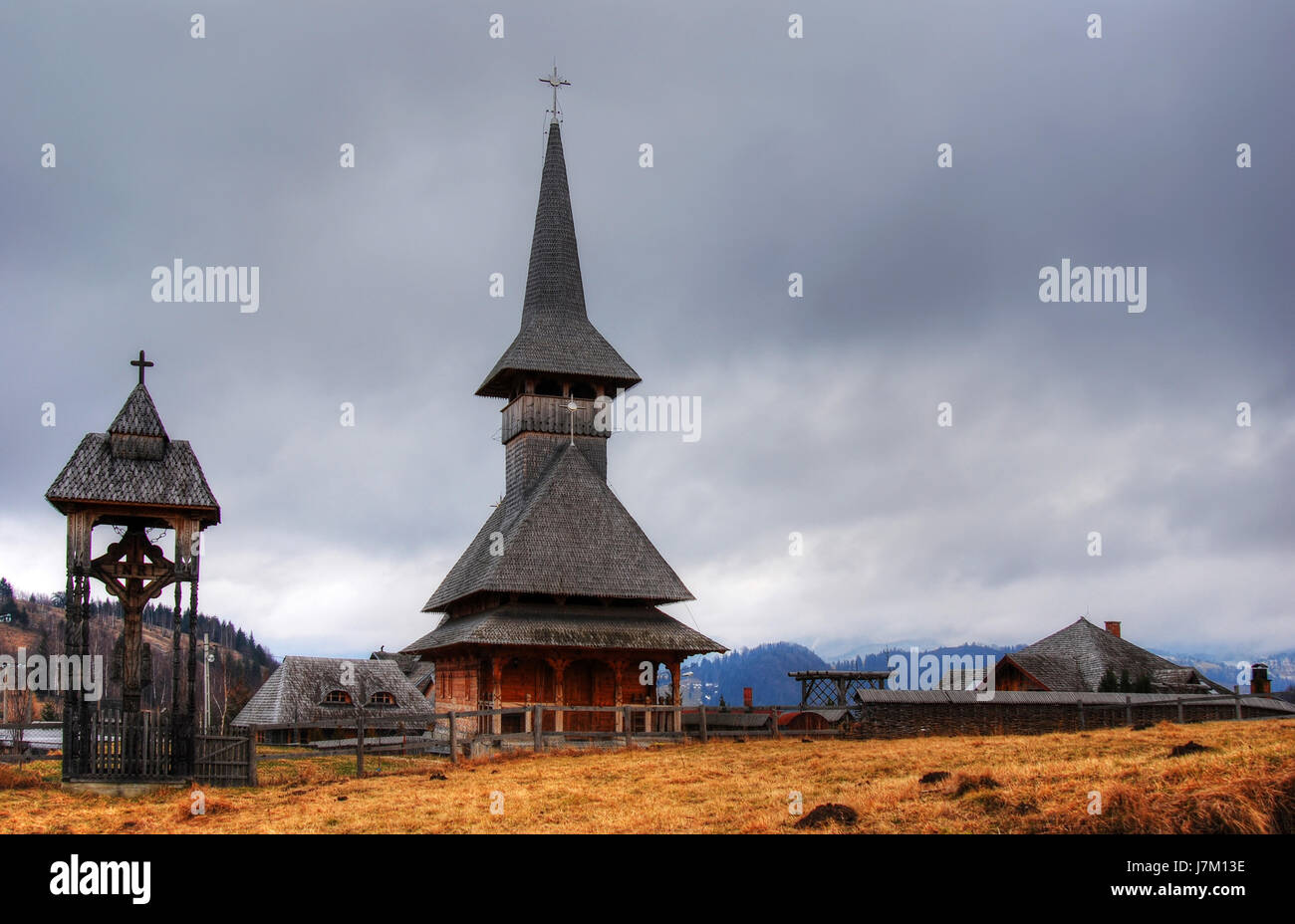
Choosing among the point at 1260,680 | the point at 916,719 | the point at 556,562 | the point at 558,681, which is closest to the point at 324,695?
the point at 556,562

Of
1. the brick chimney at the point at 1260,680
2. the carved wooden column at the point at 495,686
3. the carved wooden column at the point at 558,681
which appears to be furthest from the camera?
the brick chimney at the point at 1260,680

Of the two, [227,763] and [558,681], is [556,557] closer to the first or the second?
[558,681]

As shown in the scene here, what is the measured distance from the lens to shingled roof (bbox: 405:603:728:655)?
3459cm

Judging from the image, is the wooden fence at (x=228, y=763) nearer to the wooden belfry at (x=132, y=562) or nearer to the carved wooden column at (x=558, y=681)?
the wooden belfry at (x=132, y=562)

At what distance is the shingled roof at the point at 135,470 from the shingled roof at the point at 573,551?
483 inches

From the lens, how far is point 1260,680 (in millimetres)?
49188

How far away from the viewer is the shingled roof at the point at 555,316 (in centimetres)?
4231

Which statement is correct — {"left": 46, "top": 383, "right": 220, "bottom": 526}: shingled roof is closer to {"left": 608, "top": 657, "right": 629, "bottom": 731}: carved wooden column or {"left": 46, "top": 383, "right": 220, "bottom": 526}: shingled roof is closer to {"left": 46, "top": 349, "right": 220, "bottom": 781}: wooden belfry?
{"left": 46, "top": 349, "right": 220, "bottom": 781}: wooden belfry

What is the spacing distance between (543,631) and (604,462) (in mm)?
9608

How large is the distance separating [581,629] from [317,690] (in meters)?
26.4

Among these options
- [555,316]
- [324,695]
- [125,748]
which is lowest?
[324,695]

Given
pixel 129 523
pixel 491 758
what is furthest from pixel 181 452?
pixel 491 758

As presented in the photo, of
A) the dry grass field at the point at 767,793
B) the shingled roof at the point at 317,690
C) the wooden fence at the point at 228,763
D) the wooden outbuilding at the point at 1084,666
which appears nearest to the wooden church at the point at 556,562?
the dry grass field at the point at 767,793
